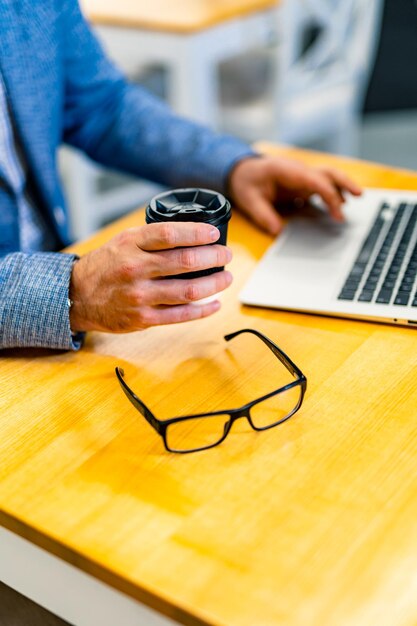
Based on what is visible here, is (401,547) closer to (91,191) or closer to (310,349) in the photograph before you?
(310,349)

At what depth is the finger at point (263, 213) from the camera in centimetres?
102

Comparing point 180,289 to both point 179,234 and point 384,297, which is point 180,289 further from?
point 384,297

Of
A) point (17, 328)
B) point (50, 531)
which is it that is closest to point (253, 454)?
point (50, 531)

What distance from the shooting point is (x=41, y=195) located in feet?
3.59

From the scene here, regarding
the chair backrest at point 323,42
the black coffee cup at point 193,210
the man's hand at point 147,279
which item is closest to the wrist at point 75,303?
the man's hand at point 147,279

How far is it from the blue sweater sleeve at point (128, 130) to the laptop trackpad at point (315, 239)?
150mm

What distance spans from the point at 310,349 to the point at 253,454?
176 millimetres

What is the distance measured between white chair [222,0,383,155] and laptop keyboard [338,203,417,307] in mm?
1458

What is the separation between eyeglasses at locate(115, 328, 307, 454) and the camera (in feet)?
2.12

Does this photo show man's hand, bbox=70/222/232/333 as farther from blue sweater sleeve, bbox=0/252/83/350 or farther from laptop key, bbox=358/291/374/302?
laptop key, bbox=358/291/374/302

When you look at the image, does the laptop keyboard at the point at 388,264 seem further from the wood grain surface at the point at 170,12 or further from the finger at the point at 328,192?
the wood grain surface at the point at 170,12

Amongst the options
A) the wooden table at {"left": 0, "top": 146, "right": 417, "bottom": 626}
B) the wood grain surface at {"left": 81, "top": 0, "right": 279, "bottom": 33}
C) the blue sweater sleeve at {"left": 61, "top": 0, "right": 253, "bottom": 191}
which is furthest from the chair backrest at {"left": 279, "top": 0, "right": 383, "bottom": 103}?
the wooden table at {"left": 0, "top": 146, "right": 417, "bottom": 626}

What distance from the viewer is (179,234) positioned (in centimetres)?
69

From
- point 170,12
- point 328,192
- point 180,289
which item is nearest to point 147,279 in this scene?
point 180,289
